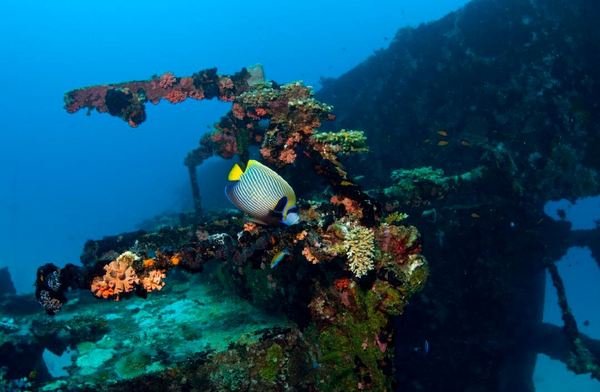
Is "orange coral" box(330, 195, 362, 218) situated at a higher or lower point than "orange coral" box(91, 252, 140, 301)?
higher

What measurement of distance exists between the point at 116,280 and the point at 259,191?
5.07 feet

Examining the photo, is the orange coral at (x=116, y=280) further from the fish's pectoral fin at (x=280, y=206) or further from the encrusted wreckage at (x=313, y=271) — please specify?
the fish's pectoral fin at (x=280, y=206)

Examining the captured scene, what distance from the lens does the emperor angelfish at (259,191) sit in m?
2.72

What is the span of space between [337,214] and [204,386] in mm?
2436

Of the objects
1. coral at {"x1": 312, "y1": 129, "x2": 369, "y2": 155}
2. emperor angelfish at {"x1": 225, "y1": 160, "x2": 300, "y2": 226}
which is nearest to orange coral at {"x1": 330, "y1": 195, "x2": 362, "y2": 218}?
coral at {"x1": 312, "y1": 129, "x2": 369, "y2": 155}

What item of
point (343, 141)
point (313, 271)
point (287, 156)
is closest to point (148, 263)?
point (313, 271)

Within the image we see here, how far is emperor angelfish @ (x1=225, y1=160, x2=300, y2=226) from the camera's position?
8.91 ft

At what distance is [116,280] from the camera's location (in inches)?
129

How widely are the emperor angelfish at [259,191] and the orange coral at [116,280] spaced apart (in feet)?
4.14

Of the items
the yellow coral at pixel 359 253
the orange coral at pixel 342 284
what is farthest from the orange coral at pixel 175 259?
the orange coral at pixel 342 284

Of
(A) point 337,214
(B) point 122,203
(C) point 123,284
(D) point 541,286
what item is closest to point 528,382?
(D) point 541,286

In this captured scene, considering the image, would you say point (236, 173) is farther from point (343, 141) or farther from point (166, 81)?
point (166, 81)

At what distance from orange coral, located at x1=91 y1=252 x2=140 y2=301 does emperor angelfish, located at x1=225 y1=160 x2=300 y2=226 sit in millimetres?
1261

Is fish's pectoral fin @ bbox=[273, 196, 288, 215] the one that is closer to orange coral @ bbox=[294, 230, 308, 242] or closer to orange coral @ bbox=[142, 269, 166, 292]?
orange coral @ bbox=[294, 230, 308, 242]
